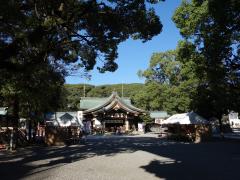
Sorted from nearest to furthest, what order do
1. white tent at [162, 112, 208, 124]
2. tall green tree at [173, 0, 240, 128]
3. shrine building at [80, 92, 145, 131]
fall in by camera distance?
tall green tree at [173, 0, 240, 128]
white tent at [162, 112, 208, 124]
shrine building at [80, 92, 145, 131]

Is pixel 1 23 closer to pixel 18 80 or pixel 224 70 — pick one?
pixel 18 80

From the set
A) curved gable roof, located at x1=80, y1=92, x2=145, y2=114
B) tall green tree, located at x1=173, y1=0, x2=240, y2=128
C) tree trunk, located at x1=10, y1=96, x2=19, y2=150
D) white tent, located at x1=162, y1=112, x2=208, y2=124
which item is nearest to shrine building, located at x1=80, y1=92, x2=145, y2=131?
curved gable roof, located at x1=80, y1=92, x2=145, y2=114

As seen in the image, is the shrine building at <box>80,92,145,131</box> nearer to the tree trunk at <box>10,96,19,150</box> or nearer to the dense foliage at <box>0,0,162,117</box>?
the tree trunk at <box>10,96,19,150</box>

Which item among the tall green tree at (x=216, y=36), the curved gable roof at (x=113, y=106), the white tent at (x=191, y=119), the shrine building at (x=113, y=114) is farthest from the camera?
the shrine building at (x=113, y=114)

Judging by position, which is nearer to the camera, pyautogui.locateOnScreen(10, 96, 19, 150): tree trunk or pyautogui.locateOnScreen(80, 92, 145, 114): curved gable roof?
pyautogui.locateOnScreen(10, 96, 19, 150): tree trunk

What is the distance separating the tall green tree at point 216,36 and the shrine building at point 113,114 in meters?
28.2

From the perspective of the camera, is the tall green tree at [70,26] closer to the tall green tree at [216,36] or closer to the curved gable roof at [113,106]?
the tall green tree at [216,36]

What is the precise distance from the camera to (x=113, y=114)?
198 ft

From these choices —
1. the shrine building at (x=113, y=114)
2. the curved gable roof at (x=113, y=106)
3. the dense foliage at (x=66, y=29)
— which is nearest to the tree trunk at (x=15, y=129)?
the dense foliage at (x=66, y=29)

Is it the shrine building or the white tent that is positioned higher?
the shrine building

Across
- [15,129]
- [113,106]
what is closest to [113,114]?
[113,106]

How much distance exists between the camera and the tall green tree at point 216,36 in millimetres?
23406

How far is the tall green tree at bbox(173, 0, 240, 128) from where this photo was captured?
76.8 ft

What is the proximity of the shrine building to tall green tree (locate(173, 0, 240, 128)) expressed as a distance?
28.2 meters
